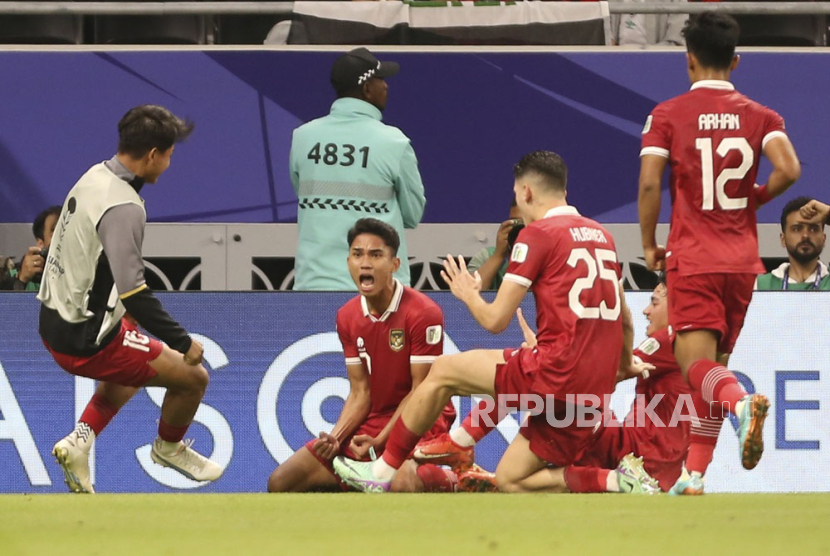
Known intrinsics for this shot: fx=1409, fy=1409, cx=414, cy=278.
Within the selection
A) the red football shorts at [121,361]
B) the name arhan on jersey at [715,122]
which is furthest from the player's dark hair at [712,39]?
the red football shorts at [121,361]

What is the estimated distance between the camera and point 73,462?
22.9 feet

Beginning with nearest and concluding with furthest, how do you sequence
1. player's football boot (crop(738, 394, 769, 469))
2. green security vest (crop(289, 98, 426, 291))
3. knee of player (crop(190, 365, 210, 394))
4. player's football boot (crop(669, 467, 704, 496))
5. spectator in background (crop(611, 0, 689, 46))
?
player's football boot (crop(738, 394, 769, 469)) → player's football boot (crop(669, 467, 704, 496)) → knee of player (crop(190, 365, 210, 394)) → green security vest (crop(289, 98, 426, 291)) → spectator in background (crop(611, 0, 689, 46))

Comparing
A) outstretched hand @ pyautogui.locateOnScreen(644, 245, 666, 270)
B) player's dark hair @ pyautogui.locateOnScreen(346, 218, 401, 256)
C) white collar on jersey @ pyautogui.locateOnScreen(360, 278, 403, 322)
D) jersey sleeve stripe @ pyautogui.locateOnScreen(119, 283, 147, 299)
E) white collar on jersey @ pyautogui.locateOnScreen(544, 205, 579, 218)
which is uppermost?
white collar on jersey @ pyautogui.locateOnScreen(544, 205, 579, 218)

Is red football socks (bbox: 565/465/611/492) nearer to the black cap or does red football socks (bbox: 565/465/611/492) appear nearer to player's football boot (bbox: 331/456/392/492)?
player's football boot (bbox: 331/456/392/492)

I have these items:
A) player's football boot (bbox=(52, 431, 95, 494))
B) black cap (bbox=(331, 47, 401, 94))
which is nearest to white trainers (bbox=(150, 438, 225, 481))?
player's football boot (bbox=(52, 431, 95, 494))

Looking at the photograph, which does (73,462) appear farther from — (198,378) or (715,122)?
(715,122)

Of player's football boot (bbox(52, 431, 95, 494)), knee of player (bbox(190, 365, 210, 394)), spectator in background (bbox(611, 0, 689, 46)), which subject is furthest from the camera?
spectator in background (bbox(611, 0, 689, 46))

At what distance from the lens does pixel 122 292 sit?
651cm

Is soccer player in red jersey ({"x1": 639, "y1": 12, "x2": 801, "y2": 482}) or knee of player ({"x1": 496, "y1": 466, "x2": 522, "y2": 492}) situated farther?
knee of player ({"x1": 496, "y1": 466, "x2": 522, "y2": 492})

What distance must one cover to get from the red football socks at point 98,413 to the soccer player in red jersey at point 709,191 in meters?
2.89

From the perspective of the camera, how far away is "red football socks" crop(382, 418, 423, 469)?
661 centimetres

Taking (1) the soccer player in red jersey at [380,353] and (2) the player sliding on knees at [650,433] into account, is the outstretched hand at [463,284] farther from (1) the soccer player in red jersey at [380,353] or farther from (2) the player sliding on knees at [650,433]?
(1) the soccer player in red jersey at [380,353]

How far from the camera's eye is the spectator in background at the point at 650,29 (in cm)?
1009

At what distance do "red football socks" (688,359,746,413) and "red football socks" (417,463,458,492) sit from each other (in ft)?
5.55
